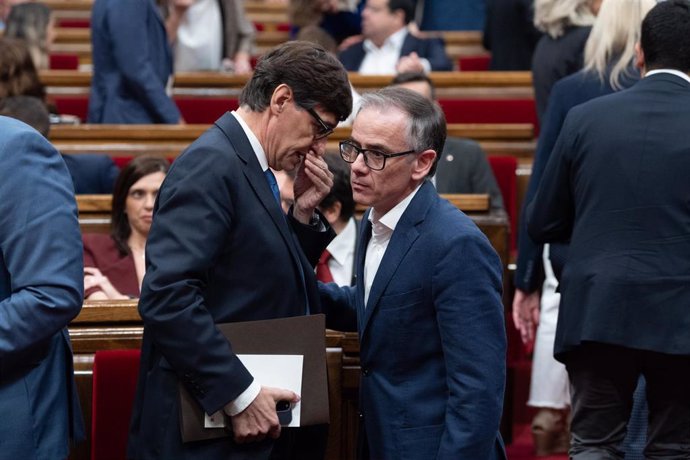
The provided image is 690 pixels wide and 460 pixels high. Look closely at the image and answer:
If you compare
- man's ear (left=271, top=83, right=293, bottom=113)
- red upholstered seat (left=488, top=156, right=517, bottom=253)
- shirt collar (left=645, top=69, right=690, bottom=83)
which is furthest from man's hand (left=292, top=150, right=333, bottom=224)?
red upholstered seat (left=488, top=156, right=517, bottom=253)

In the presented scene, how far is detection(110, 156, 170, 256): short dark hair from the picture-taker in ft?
12.3

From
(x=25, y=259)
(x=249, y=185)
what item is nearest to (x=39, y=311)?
(x=25, y=259)

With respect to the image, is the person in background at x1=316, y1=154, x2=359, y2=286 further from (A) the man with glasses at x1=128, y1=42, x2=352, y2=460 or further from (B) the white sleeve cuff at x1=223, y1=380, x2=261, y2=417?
(B) the white sleeve cuff at x1=223, y1=380, x2=261, y2=417

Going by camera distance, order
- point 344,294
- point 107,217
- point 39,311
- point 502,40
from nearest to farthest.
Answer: point 39,311
point 344,294
point 107,217
point 502,40

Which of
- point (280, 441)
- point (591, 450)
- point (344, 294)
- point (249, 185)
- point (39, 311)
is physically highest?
point (249, 185)

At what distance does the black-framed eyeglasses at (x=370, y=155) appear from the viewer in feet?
7.47

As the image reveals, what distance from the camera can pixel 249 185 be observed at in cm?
217

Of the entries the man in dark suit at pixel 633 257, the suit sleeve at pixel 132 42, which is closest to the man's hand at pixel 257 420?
the man in dark suit at pixel 633 257

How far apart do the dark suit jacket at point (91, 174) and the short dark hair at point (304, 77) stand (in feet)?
7.45

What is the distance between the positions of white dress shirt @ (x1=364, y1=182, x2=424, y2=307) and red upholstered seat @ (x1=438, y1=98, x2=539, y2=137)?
3448 millimetres

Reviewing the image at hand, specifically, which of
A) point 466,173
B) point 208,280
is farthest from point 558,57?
point 208,280

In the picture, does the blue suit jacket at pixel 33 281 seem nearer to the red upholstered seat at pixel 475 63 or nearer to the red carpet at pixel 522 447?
the red carpet at pixel 522 447

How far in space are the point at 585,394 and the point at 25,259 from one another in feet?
4.14

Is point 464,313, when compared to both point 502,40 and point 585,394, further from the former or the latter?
point 502,40
